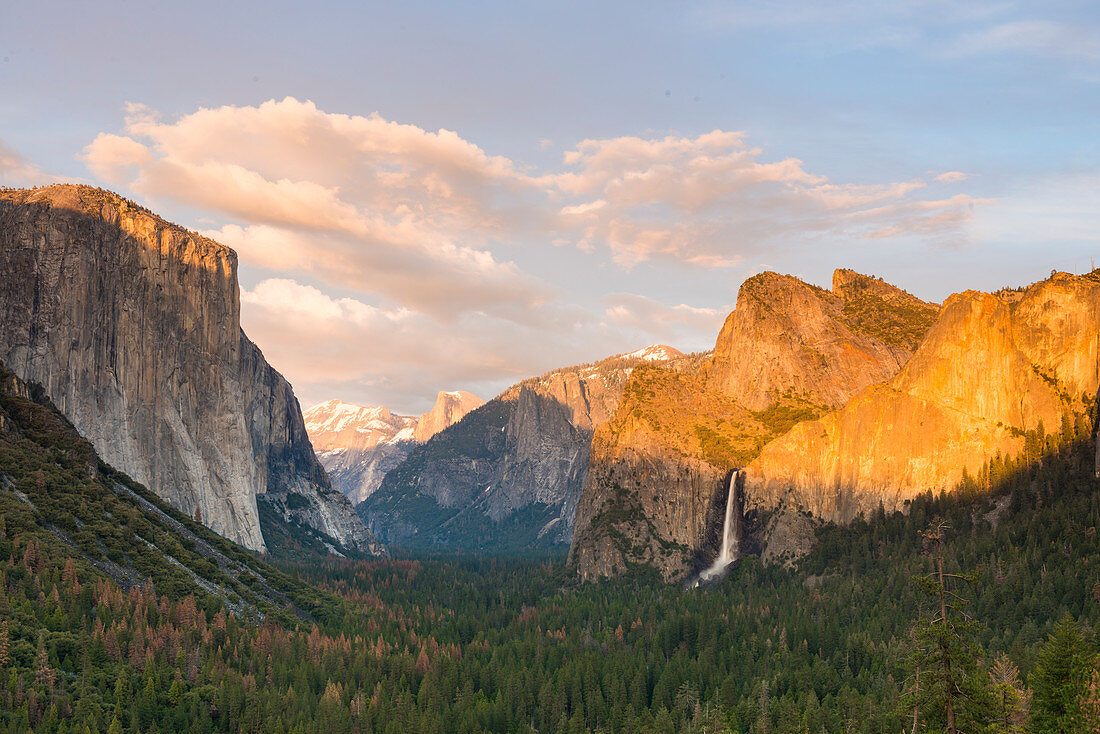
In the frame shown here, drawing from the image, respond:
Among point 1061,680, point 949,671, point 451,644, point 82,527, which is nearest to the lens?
point 949,671

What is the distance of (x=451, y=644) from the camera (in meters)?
184

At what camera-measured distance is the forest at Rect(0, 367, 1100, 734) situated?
12469 centimetres

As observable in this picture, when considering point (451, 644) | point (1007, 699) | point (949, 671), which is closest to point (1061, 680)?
point (1007, 699)

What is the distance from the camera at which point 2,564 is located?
138 metres

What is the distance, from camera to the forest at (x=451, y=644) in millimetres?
124688

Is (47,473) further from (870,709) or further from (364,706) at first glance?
(870,709)

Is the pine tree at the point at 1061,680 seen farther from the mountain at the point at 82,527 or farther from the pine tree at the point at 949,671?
the mountain at the point at 82,527

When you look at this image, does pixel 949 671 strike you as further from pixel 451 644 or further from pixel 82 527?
pixel 82 527

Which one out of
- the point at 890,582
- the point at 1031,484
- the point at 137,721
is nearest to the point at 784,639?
the point at 890,582

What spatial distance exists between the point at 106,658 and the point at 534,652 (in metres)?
79.5

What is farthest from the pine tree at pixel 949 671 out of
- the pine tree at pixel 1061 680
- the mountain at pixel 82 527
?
the mountain at pixel 82 527

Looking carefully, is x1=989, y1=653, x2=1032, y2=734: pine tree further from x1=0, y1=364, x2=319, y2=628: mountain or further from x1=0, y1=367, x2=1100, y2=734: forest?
x1=0, y1=364, x2=319, y2=628: mountain

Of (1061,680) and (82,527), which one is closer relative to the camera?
(1061,680)

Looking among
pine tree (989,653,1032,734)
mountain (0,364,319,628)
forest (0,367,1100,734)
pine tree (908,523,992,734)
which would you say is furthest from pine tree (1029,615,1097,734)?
mountain (0,364,319,628)
